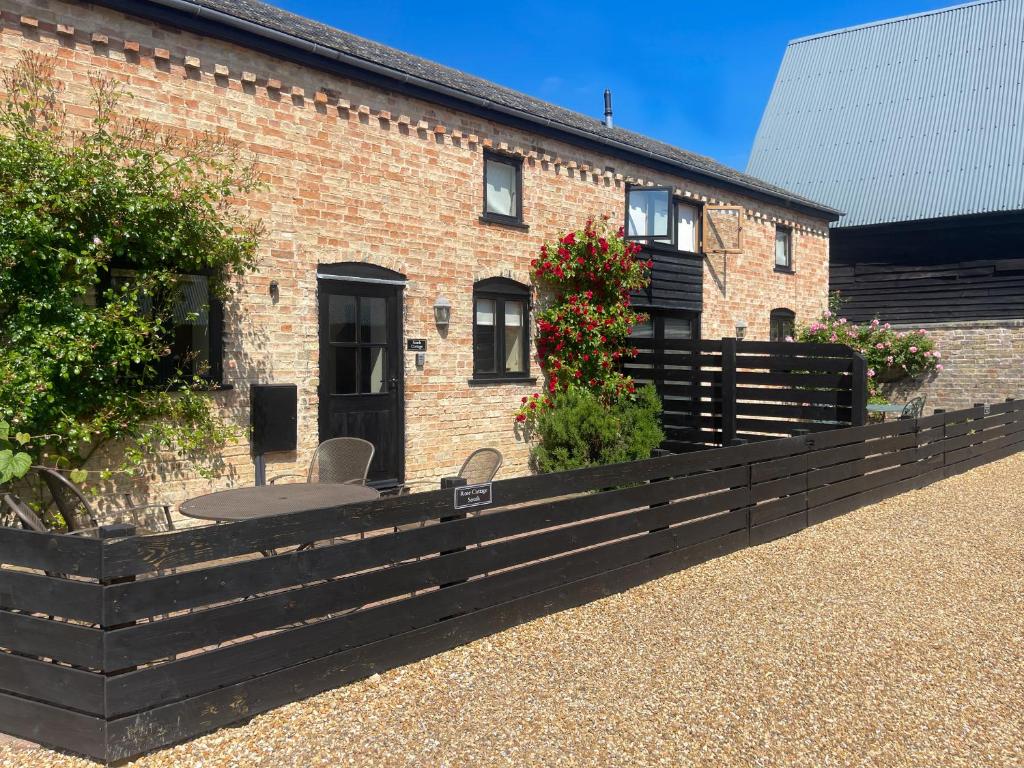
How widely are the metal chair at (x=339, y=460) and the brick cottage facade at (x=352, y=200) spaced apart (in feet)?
3.75

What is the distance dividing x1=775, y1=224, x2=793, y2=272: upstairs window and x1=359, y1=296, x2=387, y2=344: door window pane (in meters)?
9.64

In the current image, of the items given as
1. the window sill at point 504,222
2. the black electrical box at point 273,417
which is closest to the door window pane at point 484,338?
the window sill at point 504,222

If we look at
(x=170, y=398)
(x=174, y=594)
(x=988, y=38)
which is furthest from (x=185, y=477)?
(x=988, y=38)

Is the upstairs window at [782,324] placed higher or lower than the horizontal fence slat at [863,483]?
higher

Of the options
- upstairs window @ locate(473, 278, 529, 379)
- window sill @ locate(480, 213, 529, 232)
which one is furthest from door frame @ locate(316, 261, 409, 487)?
window sill @ locate(480, 213, 529, 232)

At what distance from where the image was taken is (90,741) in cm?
310

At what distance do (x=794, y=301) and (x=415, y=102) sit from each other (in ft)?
32.3

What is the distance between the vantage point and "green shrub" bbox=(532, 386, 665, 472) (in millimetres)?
9773

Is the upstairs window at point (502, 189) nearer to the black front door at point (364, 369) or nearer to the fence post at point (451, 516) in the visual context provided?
the black front door at point (364, 369)

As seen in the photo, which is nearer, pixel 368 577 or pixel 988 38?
pixel 368 577

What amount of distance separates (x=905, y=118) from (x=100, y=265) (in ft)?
70.5

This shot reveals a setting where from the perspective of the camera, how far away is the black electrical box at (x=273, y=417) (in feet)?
24.1

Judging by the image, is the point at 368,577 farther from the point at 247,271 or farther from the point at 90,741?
the point at 247,271

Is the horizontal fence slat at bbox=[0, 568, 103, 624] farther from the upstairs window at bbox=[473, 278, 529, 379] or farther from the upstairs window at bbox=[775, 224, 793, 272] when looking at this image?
the upstairs window at bbox=[775, 224, 793, 272]
